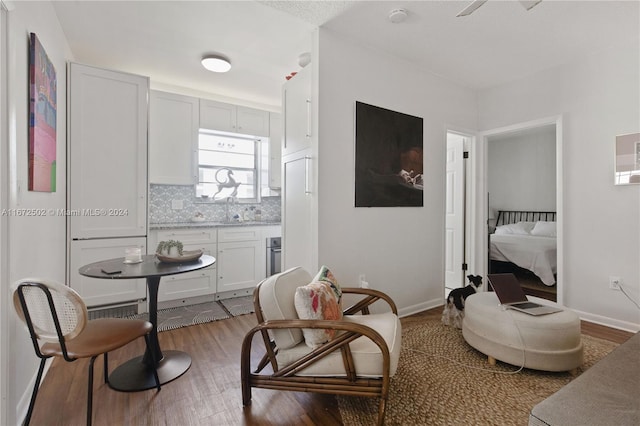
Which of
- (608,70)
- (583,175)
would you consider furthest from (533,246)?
→ (608,70)

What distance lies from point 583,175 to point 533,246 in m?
1.40

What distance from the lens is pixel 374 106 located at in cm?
305

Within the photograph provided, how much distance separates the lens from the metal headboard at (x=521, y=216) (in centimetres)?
567

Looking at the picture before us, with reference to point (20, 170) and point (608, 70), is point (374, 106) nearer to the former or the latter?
point (608, 70)

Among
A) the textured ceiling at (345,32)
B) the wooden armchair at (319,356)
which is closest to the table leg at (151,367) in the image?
the wooden armchair at (319,356)

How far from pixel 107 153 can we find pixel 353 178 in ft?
8.14

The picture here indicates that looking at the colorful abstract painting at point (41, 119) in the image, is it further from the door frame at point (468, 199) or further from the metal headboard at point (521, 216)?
the metal headboard at point (521, 216)

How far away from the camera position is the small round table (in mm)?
1916

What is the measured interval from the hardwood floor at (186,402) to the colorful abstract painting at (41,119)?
1.28m

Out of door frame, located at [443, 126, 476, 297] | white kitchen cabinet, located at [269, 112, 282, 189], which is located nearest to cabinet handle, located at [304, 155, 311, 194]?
white kitchen cabinet, located at [269, 112, 282, 189]

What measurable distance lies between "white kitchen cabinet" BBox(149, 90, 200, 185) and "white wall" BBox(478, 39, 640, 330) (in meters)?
4.19

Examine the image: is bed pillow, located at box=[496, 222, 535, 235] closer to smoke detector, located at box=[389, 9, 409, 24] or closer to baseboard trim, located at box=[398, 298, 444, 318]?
baseboard trim, located at box=[398, 298, 444, 318]

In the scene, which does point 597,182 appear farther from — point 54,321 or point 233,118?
point 54,321

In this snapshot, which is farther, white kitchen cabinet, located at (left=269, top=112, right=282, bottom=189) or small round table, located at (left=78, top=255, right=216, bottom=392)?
white kitchen cabinet, located at (left=269, top=112, right=282, bottom=189)
